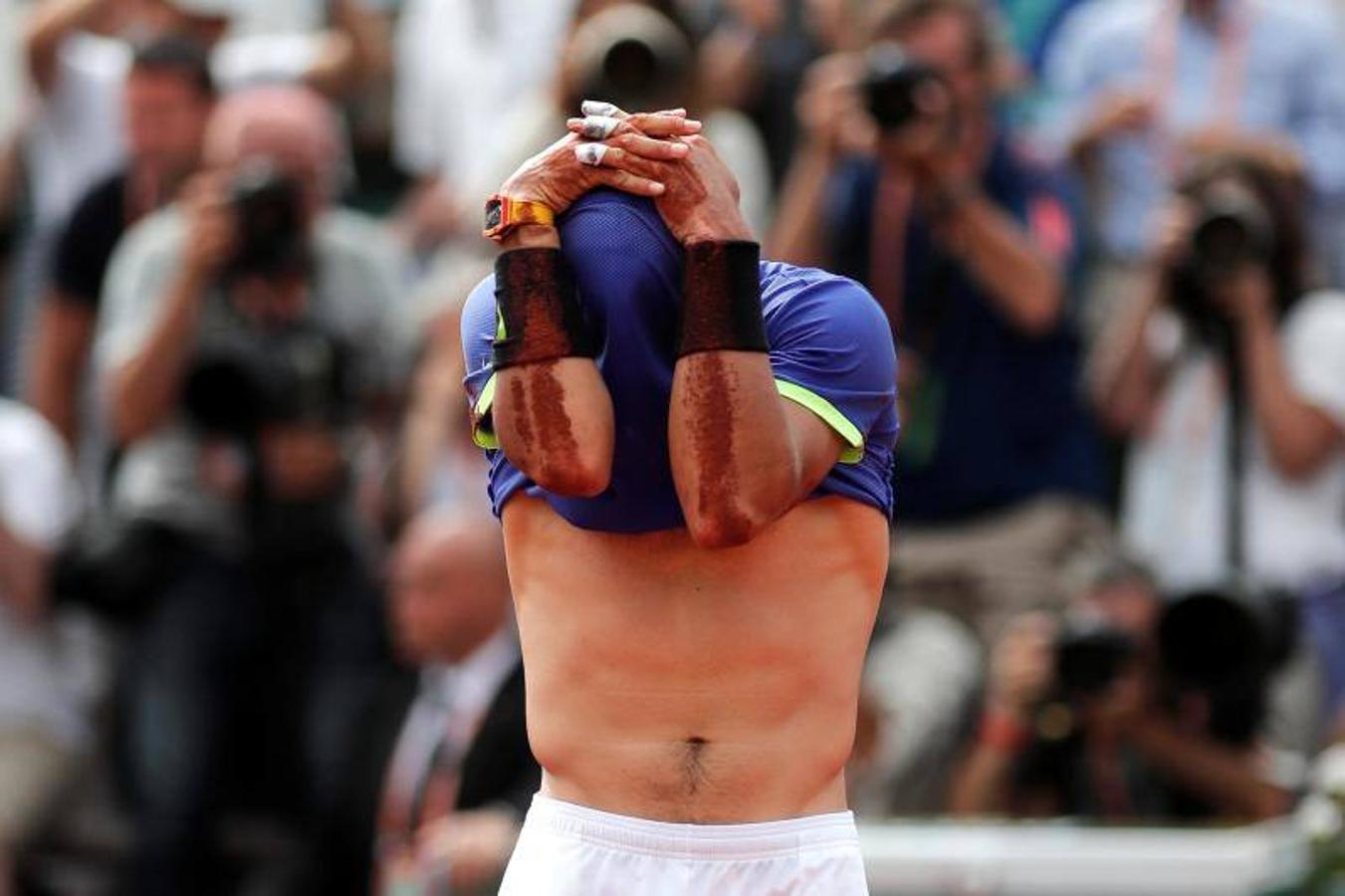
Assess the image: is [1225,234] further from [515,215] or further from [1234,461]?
[515,215]

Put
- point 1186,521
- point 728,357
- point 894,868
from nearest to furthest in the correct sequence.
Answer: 1. point 728,357
2. point 894,868
3. point 1186,521

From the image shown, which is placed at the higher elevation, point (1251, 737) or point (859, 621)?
point (859, 621)

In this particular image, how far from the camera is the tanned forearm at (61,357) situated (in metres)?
9.74

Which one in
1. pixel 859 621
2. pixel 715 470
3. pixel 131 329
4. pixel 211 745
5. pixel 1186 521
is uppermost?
pixel 715 470

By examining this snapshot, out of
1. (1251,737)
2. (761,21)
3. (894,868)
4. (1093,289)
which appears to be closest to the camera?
(894,868)

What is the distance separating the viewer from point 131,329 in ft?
29.8

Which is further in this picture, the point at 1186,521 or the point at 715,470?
the point at 1186,521

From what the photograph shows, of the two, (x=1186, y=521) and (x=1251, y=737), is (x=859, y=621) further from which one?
(x=1186, y=521)

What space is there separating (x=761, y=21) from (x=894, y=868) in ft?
13.2

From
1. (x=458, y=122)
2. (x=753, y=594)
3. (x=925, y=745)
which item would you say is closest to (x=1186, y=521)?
(x=925, y=745)

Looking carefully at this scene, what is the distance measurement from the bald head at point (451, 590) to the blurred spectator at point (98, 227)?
1.73 meters

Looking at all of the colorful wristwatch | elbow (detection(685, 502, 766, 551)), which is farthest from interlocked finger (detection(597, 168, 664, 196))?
elbow (detection(685, 502, 766, 551))

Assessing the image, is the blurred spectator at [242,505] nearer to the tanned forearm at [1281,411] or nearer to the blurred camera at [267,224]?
the blurred camera at [267,224]

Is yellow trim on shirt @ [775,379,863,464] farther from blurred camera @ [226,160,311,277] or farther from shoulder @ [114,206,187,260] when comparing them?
shoulder @ [114,206,187,260]
